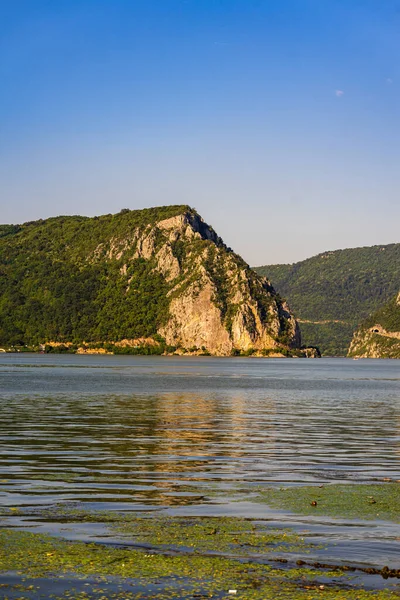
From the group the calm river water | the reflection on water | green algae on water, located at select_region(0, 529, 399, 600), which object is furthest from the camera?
the reflection on water

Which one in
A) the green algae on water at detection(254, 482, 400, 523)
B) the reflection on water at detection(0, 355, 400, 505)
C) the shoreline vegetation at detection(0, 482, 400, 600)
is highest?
the shoreline vegetation at detection(0, 482, 400, 600)

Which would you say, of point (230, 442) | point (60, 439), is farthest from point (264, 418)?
point (60, 439)

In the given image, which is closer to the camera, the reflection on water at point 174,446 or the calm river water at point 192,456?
the calm river water at point 192,456

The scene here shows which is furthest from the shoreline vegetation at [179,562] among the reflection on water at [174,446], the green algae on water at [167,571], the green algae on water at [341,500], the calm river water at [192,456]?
the reflection on water at [174,446]

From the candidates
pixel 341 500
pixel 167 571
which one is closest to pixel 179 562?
pixel 167 571

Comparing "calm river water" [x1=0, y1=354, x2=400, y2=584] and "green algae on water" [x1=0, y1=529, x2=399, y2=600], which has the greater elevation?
"green algae on water" [x1=0, y1=529, x2=399, y2=600]

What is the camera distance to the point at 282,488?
2308 cm

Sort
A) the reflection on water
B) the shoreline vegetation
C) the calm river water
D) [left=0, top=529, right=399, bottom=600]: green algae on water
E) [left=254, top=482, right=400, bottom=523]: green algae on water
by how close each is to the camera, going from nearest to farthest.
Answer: [left=0, top=529, right=399, bottom=600]: green algae on water < the shoreline vegetation < [left=254, top=482, right=400, bottom=523]: green algae on water < the calm river water < the reflection on water

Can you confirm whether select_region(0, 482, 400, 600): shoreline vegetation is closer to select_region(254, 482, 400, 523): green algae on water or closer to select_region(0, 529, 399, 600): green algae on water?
select_region(0, 529, 399, 600): green algae on water

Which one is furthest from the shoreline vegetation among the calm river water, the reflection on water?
the reflection on water

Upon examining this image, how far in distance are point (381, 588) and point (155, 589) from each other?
3592 millimetres

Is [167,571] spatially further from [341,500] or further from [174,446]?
[174,446]

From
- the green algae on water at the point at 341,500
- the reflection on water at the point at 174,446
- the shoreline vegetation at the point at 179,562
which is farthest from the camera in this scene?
the reflection on water at the point at 174,446

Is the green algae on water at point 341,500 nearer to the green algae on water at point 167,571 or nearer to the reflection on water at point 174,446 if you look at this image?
the reflection on water at point 174,446
